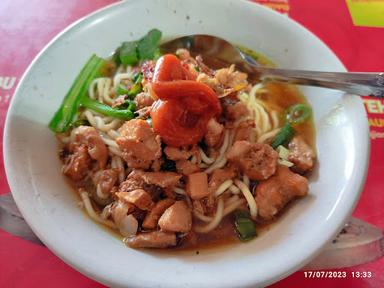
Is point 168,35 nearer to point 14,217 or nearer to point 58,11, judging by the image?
point 58,11

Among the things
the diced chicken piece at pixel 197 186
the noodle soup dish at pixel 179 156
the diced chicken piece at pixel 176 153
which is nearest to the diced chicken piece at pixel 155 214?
the noodle soup dish at pixel 179 156

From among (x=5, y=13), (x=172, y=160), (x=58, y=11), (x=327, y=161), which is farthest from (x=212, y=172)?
(x=5, y=13)

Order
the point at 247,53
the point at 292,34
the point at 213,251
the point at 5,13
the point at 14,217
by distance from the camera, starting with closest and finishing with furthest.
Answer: the point at 213,251 → the point at 14,217 → the point at 292,34 → the point at 247,53 → the point at 5,13

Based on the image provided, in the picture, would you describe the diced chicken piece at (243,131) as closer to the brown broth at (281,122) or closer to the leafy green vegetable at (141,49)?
the brown broth at (281,122)

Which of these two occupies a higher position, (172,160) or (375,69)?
(375,69)

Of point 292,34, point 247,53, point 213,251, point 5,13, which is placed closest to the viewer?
point 213,251

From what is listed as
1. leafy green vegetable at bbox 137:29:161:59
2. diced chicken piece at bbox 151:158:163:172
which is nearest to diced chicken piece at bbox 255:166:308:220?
diced chicken piece at bbox 151:158:163:172

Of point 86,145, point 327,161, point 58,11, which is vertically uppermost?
point 58,11
